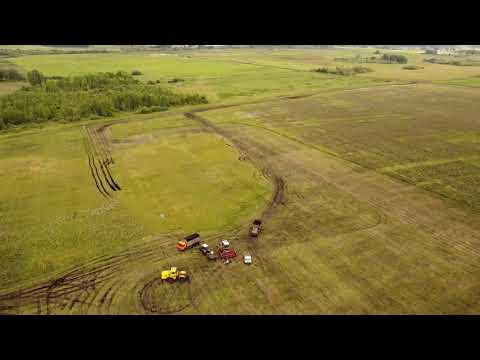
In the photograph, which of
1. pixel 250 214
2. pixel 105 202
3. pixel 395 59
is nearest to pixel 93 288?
pixel 105 202

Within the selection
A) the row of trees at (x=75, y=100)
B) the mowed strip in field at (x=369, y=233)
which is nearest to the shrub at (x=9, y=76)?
the row of trees at (x=75, y=100)

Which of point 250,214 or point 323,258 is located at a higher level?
point 250,214

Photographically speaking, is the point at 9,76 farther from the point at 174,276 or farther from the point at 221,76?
the point at 174,276

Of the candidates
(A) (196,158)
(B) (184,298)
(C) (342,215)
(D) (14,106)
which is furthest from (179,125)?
(B) (184,298)

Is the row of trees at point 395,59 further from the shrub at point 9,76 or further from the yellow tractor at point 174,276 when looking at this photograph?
the yellow tractor at point 174,276

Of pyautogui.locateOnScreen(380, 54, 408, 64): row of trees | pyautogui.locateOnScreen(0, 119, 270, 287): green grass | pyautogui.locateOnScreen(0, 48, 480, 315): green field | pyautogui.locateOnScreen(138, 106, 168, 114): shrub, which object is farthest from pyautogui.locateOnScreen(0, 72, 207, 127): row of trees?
pyautogui.locateOnScreen(380, 54, 408, 64): row of trees
